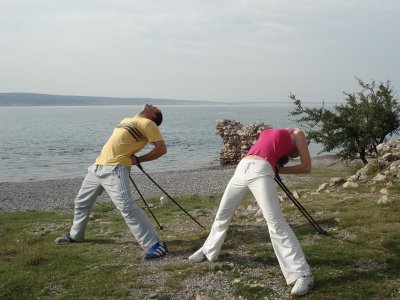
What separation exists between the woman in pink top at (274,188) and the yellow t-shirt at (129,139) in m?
2.24

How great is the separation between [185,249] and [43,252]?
3105 millimetres

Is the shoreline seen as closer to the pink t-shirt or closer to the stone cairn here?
the stone cairn

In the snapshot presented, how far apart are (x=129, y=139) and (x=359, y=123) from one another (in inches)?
685

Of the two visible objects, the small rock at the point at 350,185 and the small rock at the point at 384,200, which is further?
the small rock at the point at 350,185

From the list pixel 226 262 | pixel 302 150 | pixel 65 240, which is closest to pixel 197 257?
pixel 226 262

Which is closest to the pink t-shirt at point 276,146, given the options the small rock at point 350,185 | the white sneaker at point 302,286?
the white sneaker at point 302,286

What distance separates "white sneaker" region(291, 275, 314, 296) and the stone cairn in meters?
37.9

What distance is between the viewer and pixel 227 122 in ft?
162

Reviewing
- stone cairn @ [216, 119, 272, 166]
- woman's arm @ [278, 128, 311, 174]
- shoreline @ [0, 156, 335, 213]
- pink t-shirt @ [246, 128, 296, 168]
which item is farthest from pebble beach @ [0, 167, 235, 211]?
woman's arm @ [278, 128, 311, 174]

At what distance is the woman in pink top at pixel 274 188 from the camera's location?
720 cm

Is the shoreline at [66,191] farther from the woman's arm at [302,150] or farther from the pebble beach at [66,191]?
the woman's arm at [302,150]

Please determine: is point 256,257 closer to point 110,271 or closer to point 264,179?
point 264,179

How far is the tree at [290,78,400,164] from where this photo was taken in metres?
23.8

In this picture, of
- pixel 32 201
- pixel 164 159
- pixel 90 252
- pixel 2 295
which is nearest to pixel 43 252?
pixel 90 252
